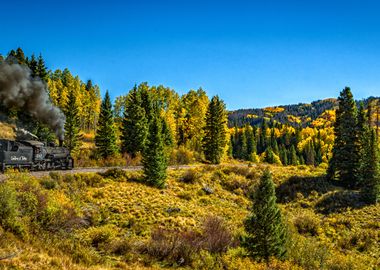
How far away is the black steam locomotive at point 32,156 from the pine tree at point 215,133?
96.5ft

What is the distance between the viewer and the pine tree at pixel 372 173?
38000 mm

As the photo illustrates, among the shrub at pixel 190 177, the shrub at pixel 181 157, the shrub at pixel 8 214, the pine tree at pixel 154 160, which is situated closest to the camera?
the shrub at pixel 8 214

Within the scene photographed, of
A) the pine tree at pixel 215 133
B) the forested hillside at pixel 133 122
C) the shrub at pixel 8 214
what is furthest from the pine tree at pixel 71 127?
the shrub at pixel 8 214

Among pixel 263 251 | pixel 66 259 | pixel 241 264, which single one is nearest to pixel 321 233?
pixel 263 251

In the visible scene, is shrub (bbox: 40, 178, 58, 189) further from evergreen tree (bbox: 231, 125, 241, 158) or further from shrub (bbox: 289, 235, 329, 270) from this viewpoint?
evergreen tree (bbox: 231, 125, 241, 158)

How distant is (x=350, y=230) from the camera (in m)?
32.6

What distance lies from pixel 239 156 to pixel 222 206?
8802 cm

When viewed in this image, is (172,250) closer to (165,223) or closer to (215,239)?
(215,239)

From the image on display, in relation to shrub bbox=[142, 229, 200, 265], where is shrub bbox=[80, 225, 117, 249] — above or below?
above

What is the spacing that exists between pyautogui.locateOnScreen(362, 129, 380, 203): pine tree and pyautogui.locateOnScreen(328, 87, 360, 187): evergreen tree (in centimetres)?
407

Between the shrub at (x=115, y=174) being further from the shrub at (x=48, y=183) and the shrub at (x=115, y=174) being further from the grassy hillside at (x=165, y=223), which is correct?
the shrub at (x=48, y=183)

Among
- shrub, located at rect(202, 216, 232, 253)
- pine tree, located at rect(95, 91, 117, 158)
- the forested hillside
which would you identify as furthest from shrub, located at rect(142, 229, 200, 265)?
pine tree, located at rect(95, 91, 117, 158)

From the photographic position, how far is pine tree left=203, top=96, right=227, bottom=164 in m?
58.5

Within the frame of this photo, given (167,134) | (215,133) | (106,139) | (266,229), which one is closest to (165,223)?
(266,229)
